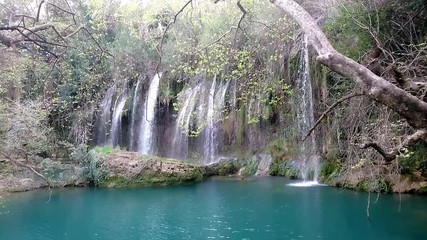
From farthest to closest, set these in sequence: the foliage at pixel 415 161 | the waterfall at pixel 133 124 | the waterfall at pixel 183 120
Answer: the waterfall at pixel 133 124, the waterfall at pixel 183 120, the foliage at pixel 415 161

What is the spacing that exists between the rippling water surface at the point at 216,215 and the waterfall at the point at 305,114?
199cm

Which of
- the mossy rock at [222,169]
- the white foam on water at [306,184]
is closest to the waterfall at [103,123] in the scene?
the mossy rock at [222,169]

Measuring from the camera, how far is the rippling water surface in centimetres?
913

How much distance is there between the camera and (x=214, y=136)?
19.3 meters

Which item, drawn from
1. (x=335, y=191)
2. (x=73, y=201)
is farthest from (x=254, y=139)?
(x=73, y=201)

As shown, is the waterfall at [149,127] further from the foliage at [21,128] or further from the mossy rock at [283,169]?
the mossy rock at [283,169]

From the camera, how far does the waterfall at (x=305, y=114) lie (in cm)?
1593

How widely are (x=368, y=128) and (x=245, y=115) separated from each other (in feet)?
34.4

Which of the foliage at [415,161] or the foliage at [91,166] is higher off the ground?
the foliage at [415,161]

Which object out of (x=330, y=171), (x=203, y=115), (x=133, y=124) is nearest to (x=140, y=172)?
(x=203, y=115)

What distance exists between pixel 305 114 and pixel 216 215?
7.05 metres

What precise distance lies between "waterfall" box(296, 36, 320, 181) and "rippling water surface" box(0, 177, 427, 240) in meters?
1.99

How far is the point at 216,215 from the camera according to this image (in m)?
10.8

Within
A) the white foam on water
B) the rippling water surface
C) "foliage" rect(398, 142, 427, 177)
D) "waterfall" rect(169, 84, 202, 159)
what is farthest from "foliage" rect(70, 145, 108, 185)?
"foliage" rect(398, 142, 427, 177)
